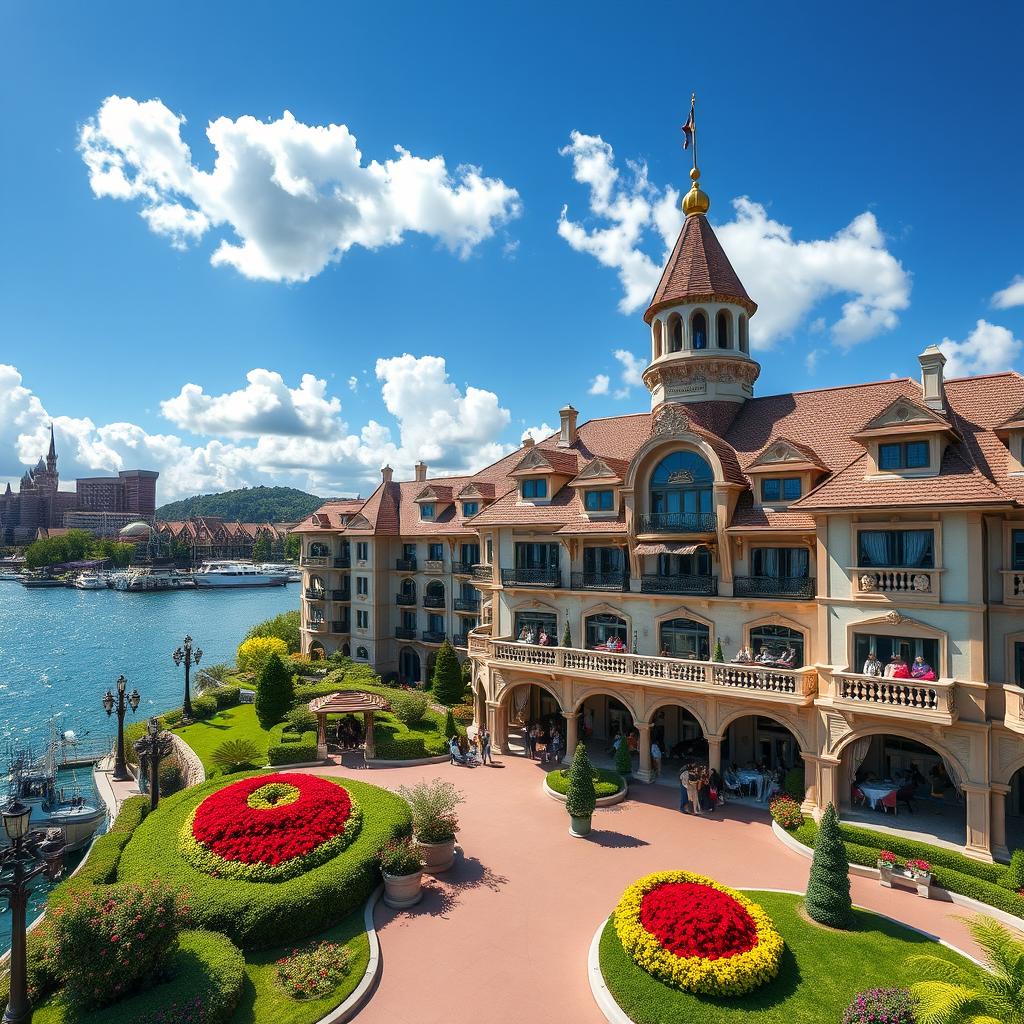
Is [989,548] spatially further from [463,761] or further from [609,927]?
[463,761]

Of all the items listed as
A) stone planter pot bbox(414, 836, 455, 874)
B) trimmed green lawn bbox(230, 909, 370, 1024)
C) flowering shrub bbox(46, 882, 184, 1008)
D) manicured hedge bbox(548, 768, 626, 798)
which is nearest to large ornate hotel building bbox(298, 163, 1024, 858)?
manicured hedge bbox(548, 768, 626, 798)

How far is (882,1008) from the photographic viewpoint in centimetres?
1168

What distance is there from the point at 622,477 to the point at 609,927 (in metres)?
17.5

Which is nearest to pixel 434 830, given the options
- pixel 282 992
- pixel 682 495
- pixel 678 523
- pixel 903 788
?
pixel 282 992

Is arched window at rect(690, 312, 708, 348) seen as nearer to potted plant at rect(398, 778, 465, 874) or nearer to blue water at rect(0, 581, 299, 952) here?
potted plant at rect(398, 778, 465, 874)

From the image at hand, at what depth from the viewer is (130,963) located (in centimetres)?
1206

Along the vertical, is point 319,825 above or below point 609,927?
above

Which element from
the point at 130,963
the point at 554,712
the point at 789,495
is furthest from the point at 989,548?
the point at 130,963

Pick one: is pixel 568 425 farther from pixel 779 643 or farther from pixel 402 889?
pixel 402 889

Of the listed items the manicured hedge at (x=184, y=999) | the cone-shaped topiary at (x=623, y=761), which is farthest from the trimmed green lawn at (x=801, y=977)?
the cone-shaped topiary at (x=623, y=761)

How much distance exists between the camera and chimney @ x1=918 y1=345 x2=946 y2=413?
2155 cm

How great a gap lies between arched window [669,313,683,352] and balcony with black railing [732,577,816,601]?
483 inches

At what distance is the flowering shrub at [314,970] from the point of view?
13094mm

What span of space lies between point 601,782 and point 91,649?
73.2 meters
